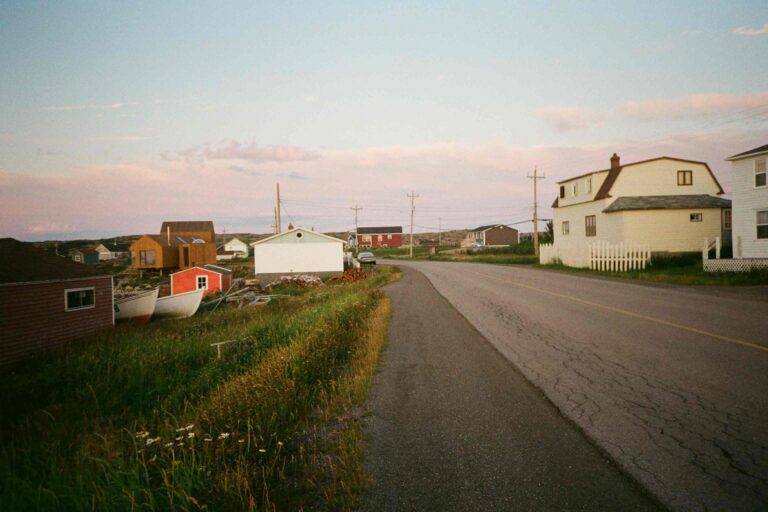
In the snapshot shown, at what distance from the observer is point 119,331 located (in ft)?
61.2

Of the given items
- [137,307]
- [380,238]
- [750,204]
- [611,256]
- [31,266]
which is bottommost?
[137,307]

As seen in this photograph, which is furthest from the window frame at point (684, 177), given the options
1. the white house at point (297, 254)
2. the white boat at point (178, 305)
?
the white boat at point (178, 305)

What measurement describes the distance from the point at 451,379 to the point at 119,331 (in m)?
17.7

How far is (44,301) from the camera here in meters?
16.8

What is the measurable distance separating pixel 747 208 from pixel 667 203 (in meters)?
6.13

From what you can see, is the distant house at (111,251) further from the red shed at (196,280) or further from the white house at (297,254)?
the red shed at (196,280)

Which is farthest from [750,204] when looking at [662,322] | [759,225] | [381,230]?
[381,230]

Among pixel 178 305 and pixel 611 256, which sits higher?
pixel 611 256

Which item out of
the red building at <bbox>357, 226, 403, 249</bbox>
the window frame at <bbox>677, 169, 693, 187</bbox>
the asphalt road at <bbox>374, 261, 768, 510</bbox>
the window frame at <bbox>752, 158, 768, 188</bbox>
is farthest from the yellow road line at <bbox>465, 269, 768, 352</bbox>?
the red building at <bbox>357, 226, 403, 249</bbox>

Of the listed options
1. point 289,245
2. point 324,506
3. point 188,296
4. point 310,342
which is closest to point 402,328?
point 310,342

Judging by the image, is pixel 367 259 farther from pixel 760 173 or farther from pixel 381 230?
pixel 381 230

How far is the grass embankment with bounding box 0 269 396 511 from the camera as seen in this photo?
151 inches

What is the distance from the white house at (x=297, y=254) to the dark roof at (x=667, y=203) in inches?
873

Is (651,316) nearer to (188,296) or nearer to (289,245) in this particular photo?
(188,296)
